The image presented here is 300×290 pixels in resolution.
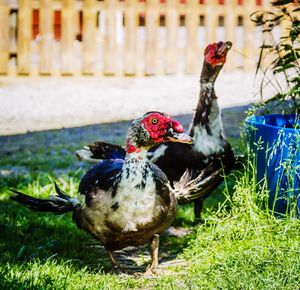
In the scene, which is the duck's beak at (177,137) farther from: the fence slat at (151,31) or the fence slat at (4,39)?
the fence slat at (151,31)

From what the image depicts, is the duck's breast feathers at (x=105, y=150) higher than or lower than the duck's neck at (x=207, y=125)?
lower

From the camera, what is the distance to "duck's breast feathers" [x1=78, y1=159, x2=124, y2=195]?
3.77 meters

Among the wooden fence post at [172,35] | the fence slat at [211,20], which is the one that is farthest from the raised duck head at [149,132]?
the fence slat at [211,20]

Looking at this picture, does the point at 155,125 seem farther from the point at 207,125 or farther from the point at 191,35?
the point at 191,35

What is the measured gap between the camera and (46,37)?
463 inches

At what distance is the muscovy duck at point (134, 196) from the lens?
3.67m

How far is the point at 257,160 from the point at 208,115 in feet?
1.77

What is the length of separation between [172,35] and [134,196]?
9.00 meters

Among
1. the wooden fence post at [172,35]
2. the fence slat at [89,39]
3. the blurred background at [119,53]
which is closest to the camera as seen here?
the blurred background at [119,53]

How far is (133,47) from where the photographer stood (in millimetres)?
12047

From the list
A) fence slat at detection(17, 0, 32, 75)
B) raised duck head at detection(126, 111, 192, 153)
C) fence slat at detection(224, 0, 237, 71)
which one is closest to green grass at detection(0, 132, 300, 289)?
raised duck head at detection(126, 111, 192, 153)

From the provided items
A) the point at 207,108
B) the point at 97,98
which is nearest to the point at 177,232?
the point at 207,108

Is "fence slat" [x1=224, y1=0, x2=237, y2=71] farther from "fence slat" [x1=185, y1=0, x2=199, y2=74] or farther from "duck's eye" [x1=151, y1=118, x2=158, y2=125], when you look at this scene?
"duck's eye" [x1=151, y1=118, x2=158, y2=125]

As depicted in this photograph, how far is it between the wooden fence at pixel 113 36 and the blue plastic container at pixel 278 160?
7830 millimetres
